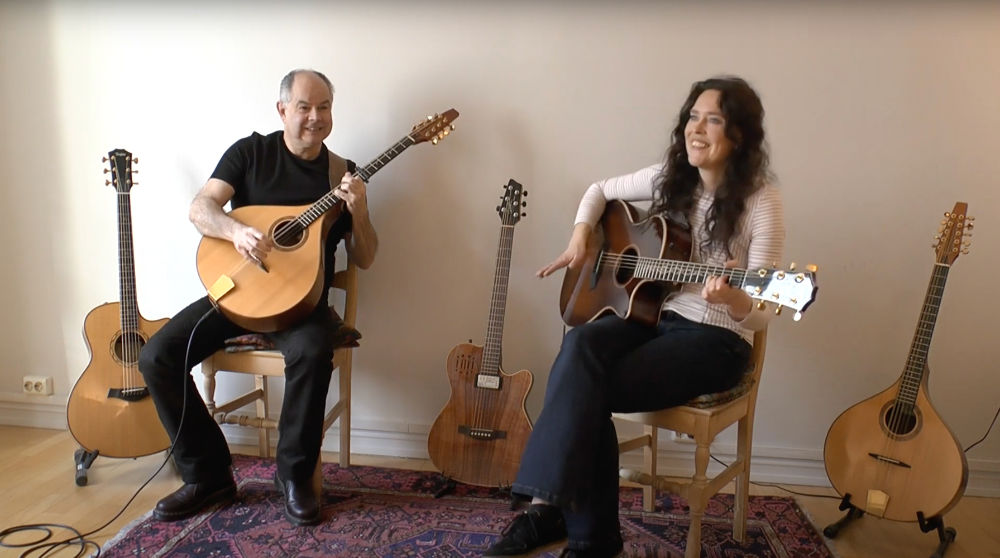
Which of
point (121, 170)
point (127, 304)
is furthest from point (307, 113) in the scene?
point (127, 304)

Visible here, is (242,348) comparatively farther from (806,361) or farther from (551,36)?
(806,361)

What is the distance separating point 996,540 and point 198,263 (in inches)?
95.0

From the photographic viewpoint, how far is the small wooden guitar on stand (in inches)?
68.2

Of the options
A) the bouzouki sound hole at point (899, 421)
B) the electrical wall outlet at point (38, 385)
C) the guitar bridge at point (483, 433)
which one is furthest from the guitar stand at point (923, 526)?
the electrical wall outlet at point (38, 385)

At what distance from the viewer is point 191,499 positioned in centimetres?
184

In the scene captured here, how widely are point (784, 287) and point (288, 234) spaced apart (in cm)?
131

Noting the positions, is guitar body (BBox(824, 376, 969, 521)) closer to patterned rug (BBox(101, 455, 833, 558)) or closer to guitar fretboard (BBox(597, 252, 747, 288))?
patterned rug (BBox(101, 455, 833, 558))

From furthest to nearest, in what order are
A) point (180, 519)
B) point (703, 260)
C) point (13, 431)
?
point (13, 431), point (180, 519), point (703, 260)

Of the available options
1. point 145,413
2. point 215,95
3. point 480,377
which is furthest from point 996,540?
point 215,95

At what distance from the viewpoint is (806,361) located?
2.15 metres

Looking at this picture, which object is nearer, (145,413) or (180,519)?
(180,519)

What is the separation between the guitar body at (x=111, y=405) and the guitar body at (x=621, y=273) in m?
1.33

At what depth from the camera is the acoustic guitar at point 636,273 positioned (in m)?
1.47

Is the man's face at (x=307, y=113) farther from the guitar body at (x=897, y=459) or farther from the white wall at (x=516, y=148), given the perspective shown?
the guitar body at (x=897, y=459)
